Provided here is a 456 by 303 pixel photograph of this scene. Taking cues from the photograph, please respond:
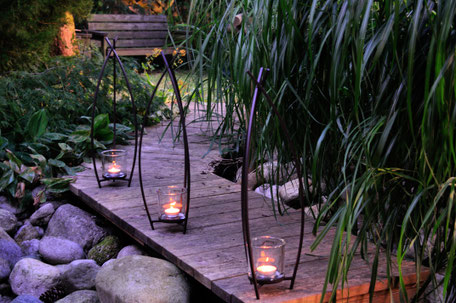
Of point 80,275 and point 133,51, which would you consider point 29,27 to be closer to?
point 80,275

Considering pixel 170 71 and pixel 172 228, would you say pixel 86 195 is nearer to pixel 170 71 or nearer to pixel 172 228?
pixel 172 228

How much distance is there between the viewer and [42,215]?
3229mm

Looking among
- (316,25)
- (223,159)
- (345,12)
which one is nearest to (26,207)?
(223,159)

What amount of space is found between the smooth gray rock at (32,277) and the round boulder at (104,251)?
212mm

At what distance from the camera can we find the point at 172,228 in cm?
255

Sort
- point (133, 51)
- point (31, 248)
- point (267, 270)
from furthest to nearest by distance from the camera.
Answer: point (133, 51) → point (31, 248) → point (267, 270)

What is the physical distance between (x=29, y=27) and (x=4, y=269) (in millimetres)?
2018

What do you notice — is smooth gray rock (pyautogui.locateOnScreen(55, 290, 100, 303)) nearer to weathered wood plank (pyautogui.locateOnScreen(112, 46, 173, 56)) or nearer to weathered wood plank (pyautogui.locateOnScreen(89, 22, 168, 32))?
weathered wood plank (pyautogui.locateOnScreen(112, 46, 173, 56))

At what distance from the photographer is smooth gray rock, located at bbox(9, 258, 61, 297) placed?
2.61 metres

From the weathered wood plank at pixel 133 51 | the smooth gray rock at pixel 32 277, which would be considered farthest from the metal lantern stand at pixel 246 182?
the weathered wood plank at pixel 133 51

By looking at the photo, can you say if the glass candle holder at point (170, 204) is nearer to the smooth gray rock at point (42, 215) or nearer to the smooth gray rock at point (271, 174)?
the smooth gray rock at point (271, 174)

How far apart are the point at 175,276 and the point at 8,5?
247 cm

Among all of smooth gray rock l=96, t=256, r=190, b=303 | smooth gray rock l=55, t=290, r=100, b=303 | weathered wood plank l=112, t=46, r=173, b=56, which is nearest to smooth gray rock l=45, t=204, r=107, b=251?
smooth gray rock l=55, t=290, r=100, b=303

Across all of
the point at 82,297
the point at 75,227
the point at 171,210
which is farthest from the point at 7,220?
the point at 171,210
